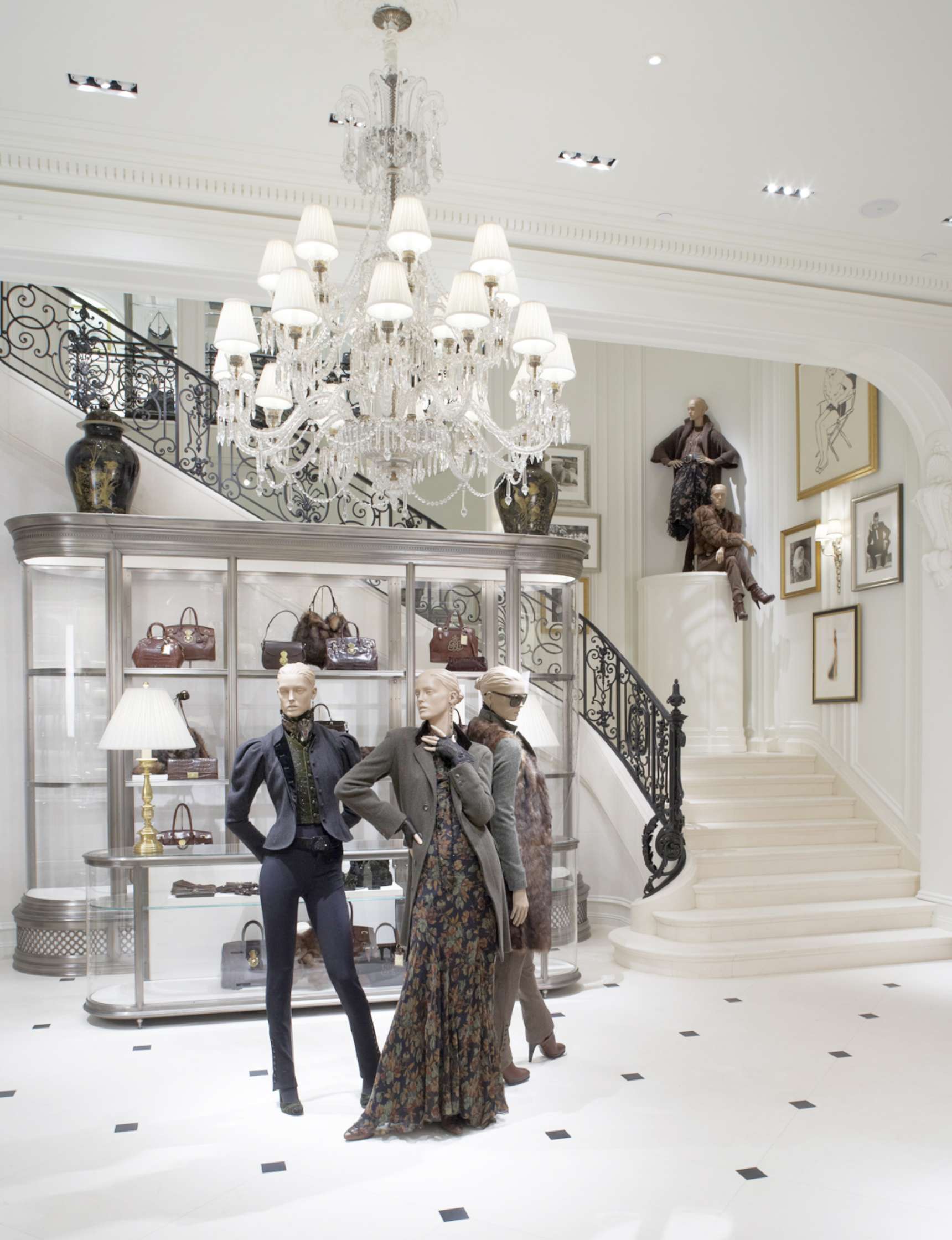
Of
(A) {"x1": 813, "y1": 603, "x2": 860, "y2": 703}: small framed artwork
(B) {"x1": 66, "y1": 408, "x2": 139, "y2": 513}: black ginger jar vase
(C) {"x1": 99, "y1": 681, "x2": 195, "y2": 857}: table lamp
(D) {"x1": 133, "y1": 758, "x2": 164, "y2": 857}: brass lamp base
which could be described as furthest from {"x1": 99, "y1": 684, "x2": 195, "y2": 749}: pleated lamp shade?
(A) {"x1": 813, "y1": 603, "x2": 860, "y2": 703}: small framed artwork

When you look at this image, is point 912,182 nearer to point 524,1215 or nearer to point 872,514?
point 872,514

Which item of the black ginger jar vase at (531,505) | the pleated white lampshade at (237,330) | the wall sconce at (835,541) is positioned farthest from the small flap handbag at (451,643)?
the wall sconce at (835,541)

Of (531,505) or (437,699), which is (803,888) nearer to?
(531,505)

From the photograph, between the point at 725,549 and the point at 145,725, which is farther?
the point at 725,549

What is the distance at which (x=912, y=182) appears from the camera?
5453 millimetres

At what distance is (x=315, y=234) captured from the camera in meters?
4.04

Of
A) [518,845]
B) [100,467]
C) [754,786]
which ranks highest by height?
[100,467]

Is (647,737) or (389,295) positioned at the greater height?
(389,295)

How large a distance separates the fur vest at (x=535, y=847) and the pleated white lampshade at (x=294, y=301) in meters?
1.86

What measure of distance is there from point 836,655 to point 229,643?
193 inches

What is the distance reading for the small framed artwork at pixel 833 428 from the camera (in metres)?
7.93

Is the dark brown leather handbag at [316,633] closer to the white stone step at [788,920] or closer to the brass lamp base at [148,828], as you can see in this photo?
the brass lamp base at [148,828]

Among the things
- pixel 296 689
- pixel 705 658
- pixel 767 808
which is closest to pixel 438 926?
pixel 296 689

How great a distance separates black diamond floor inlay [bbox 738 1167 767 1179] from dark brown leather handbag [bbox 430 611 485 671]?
371cm
